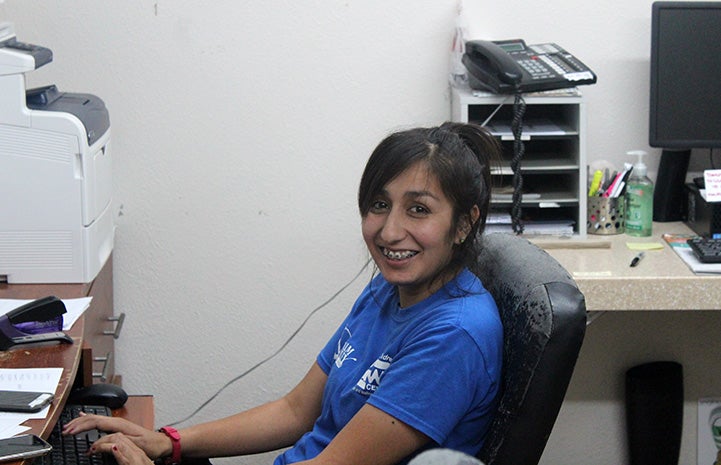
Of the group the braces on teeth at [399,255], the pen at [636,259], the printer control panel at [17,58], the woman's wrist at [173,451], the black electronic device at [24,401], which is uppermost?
the printer control panel at [17,58]

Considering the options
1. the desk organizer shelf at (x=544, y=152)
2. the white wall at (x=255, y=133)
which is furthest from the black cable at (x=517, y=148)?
the white wall at (x=255, y=133)

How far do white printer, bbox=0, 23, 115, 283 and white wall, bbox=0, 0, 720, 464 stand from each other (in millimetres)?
418

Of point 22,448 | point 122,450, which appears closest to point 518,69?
point 122,450

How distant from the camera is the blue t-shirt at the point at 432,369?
1.37 m

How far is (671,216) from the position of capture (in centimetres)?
270

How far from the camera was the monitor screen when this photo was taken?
2531 millimetres

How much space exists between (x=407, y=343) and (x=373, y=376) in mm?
84

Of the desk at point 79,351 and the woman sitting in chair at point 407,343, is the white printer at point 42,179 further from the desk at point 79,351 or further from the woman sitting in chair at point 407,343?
the woman sitting in chair at point 407,343

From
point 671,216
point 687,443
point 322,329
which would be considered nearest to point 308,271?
point 322,329

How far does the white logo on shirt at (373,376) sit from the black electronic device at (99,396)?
50cm

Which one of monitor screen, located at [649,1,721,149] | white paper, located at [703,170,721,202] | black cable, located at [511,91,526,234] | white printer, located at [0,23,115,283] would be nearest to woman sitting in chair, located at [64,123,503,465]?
white printer, located at [0,23,115,283]

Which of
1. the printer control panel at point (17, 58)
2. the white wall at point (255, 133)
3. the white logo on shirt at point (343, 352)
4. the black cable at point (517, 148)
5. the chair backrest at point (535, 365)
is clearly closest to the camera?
the chair backrest at point (535, 365)

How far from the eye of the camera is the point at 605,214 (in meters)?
2.56

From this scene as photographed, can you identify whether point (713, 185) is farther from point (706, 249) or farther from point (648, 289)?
point (648, 289)
